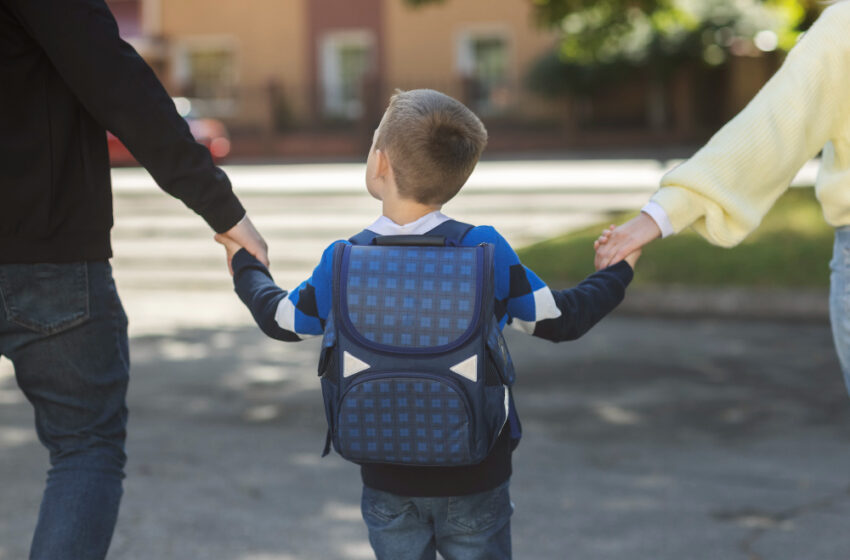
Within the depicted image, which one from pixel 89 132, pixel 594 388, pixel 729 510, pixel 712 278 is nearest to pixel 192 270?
pixel 712 278

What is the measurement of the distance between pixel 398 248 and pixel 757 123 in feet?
2.68

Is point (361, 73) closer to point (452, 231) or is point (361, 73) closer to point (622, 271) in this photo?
point (622, 271)

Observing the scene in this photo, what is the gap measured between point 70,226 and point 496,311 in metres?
0.94

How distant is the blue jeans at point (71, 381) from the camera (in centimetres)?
252

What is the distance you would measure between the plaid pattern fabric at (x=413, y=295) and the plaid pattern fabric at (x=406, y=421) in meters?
0.09

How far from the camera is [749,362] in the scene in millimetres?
6383

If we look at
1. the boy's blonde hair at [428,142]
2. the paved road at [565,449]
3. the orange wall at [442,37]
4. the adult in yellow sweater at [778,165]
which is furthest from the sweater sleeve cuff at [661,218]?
the orange wall at [442,37]

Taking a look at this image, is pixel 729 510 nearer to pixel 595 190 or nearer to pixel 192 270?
pixel 192 270

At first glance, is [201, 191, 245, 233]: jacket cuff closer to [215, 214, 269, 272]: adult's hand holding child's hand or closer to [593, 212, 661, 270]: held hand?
[215, 214, 269, 272]: adult's hand holding child's hand

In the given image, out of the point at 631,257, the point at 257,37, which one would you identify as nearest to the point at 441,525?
the point at 631,257

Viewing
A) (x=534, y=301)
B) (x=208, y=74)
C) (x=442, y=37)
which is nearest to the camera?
(x=534, y=301)

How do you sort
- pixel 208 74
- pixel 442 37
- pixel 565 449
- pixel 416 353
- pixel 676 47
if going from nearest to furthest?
pixel 416 353, pixel 565 449, pixel 676 47, pixel 442 37, pixel 208 74

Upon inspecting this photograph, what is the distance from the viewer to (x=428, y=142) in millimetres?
2314

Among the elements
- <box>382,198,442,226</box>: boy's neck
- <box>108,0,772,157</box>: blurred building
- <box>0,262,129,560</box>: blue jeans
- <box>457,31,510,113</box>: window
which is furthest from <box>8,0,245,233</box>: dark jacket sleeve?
<box>457,31,510,113</box>: window
